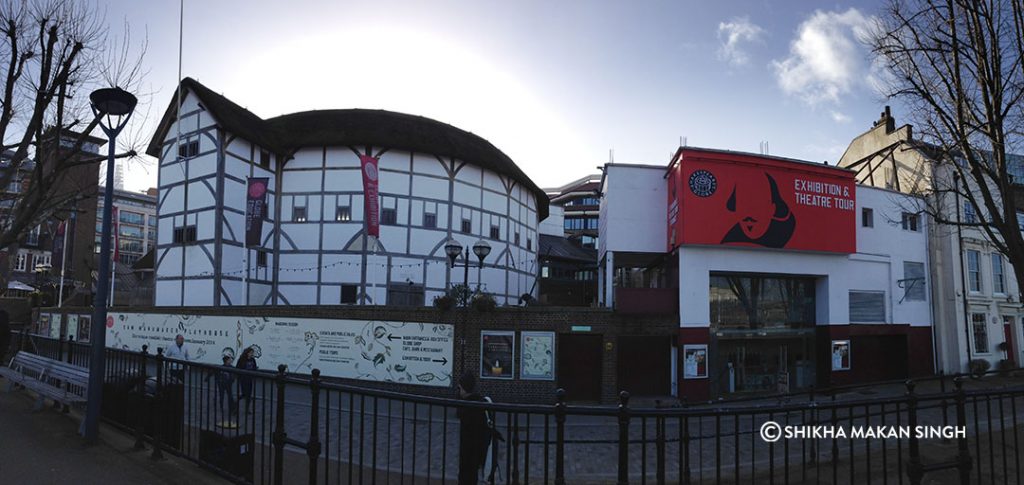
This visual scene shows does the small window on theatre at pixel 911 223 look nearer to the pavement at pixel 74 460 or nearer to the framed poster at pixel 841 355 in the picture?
the framed poster at pixel 841 355

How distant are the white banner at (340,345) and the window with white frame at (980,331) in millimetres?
25527

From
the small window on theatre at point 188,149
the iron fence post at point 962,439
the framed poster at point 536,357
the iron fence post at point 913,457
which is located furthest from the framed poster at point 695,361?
the small window on theatre at point 188,149

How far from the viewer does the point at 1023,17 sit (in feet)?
30.7

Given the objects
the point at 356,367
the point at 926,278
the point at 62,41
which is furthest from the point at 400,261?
the point at 926,278

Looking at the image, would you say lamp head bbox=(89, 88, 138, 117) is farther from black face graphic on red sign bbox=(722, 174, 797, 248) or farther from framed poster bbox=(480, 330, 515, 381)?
black face graphic on red sign bbox=(722, 174, 797, 248)

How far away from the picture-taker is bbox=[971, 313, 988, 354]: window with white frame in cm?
2675

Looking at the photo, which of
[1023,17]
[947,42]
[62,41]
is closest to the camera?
[1023,17]

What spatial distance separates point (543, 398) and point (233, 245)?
15.9 m

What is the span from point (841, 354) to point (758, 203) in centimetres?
743

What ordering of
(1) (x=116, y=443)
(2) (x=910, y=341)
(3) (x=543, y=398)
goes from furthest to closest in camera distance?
(2) (x=910, y=341)
(3) (x=543, y=398)
(1) (x=116, y=443)

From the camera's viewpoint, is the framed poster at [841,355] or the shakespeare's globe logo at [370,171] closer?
the framed poster at [841,355]

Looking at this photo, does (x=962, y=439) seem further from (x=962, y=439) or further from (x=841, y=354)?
(x=841, y=354)

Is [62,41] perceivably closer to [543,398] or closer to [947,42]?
[543,398]

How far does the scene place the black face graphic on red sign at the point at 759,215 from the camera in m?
20.6
